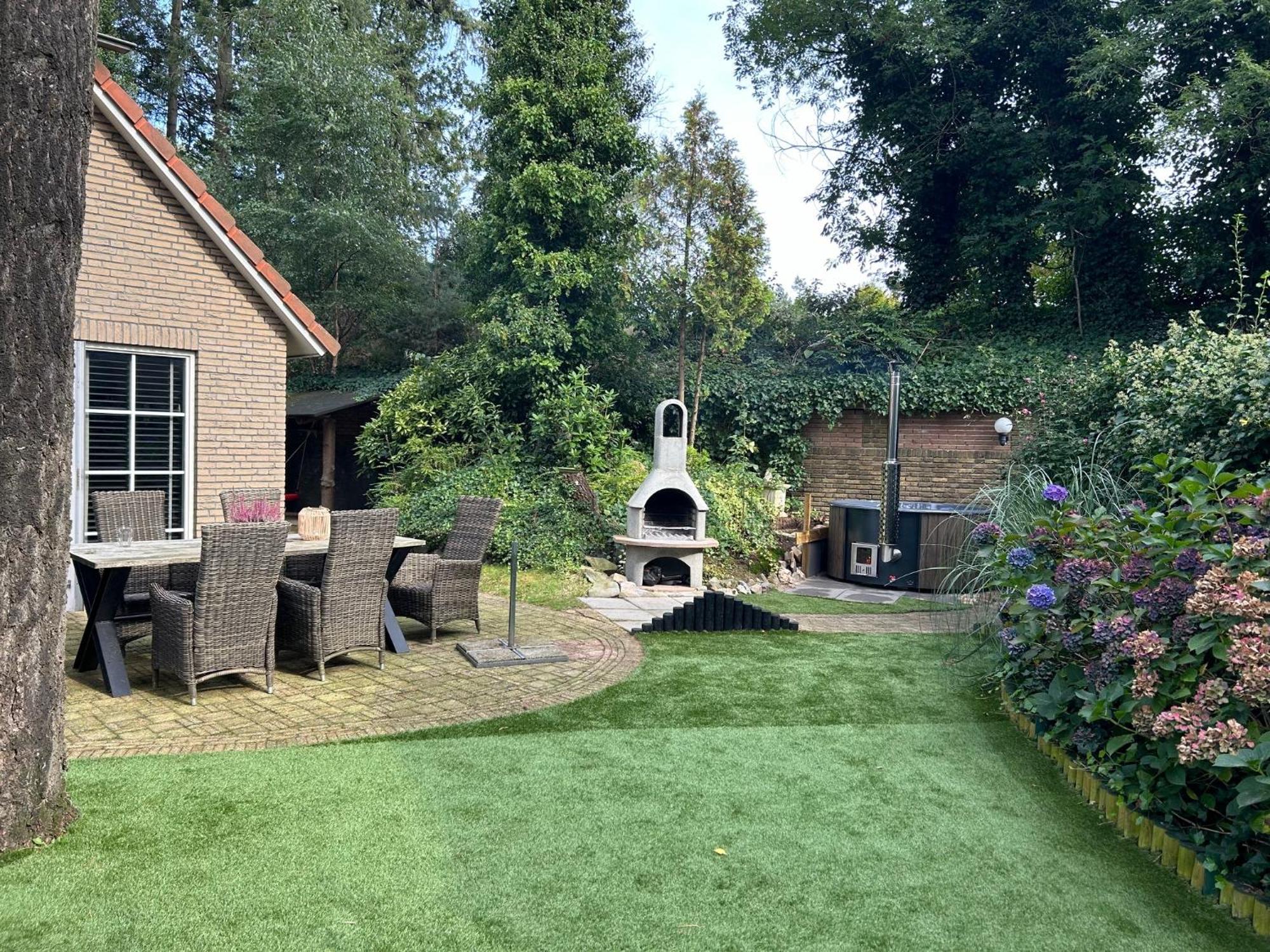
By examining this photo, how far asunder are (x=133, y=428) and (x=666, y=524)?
5.51m

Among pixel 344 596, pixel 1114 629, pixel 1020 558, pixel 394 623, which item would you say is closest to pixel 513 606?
pixel 394 623

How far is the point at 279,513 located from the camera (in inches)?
234

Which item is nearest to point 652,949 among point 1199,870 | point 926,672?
point 1199,870

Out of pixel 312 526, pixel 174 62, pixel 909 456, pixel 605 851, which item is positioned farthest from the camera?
pixel 174 62

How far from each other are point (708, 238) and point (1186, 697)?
36.7ft

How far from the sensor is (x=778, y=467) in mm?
13656

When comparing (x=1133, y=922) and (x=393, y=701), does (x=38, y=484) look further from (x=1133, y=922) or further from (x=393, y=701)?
(x=1133, y=922)

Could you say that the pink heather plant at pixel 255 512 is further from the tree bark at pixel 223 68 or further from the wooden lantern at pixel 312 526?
the tree bark at pixel 223 68

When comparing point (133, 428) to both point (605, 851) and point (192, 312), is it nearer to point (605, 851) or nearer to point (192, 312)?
point (192, 312)

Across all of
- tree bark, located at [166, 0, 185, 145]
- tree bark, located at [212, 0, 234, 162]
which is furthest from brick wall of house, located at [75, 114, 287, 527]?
tree bark, located at [166, 0, 185, 145]

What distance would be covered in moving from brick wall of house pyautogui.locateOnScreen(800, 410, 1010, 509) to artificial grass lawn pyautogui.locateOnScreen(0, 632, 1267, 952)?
29.4ft

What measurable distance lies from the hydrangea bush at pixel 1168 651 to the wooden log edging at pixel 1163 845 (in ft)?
0.15

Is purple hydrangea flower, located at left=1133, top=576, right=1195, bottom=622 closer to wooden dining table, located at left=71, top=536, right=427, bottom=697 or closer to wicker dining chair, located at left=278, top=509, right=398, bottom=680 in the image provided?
wicker dining chair, located at left=278, top=509, right=398, bottom=680

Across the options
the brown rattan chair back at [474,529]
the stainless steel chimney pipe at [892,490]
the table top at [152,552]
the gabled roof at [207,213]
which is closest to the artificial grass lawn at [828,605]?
the stainless steel chimney pipe at [892,490]
